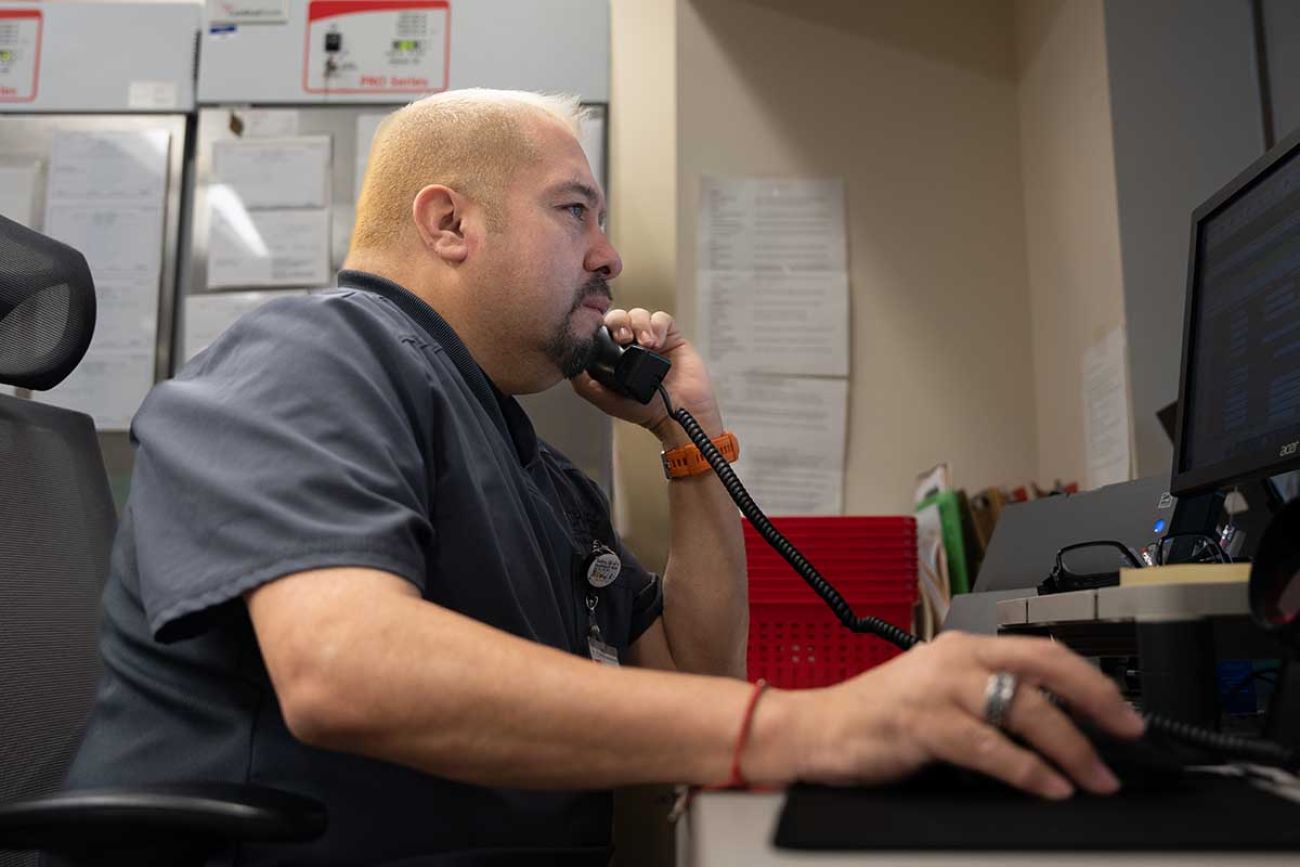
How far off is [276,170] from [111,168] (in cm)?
31

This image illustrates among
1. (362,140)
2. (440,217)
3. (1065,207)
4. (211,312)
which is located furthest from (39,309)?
(1065,207)

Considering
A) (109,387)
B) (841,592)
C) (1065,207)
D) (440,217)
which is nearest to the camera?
(440,217)

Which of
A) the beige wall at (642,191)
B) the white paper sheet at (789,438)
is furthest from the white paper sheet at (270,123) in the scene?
the white paper sheet at (789,438)

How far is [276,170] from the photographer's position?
209 cm

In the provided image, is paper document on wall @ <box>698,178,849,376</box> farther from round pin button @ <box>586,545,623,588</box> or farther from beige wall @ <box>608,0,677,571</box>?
round pin button @ <box>586,545,623,588</box>

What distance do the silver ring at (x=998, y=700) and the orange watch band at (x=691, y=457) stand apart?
912mm

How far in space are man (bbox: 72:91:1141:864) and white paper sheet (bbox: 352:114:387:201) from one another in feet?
2.48

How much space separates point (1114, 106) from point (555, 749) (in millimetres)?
1384

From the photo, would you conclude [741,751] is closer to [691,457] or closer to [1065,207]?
[691,457]

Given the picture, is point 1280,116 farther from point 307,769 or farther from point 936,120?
point 307,769

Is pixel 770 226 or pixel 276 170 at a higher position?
pixel 276 170

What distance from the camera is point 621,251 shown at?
1940 millimetres

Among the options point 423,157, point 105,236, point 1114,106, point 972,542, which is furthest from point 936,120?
point 105,236

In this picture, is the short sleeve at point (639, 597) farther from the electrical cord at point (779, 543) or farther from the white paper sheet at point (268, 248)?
the white paper sheet at point (268, 248)
